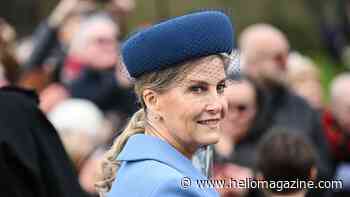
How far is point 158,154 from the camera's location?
397cm

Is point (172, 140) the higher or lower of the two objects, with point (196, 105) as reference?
lower

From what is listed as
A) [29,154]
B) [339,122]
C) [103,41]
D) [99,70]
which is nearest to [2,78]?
[29,154]

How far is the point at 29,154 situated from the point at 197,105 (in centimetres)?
147

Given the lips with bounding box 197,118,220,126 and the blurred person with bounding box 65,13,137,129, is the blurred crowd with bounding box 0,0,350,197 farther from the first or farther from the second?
the lips with bounding box 197,118,220,126

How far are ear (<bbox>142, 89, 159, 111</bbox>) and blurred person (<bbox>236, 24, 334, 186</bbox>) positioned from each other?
3088 millimetres

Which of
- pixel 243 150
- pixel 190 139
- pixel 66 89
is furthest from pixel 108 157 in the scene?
pixel 66 89

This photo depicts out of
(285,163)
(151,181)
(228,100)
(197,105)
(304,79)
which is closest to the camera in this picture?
(151,181)

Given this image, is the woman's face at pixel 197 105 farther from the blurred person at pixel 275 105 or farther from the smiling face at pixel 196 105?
the blurred person at pixel 275 105

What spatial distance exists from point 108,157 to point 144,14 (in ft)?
26.9

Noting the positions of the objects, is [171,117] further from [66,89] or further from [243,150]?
[66,89]

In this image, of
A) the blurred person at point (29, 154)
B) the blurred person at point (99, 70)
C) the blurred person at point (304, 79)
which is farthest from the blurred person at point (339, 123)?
the blurred person at point (29, 154)

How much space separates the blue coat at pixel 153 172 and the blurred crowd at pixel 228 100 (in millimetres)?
1334

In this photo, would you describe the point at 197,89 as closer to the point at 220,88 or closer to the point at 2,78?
the point at 220,88

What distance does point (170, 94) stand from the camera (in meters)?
3.94
